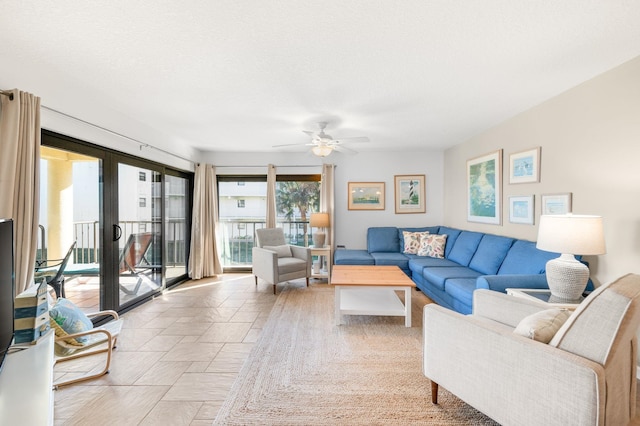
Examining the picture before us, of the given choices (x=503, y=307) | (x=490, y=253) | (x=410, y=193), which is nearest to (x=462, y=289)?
(x=490, y=253)

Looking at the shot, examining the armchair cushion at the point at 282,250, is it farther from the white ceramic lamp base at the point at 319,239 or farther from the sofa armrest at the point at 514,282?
the sofa armrest at the point at 514,282

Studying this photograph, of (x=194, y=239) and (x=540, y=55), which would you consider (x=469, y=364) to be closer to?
(x=540, y=55)

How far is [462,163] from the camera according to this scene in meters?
4.55

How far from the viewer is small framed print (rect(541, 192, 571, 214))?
261cm

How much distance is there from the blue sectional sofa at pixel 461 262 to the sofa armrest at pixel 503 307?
50 centimetres

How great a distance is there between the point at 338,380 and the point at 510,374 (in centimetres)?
114

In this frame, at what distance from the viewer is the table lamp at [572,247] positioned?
1986 mm

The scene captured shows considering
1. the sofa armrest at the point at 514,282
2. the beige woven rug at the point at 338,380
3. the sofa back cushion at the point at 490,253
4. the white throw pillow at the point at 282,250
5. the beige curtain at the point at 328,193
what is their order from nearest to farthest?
1. the beige woven rug at the point at 338,380
2. the sofa armrest at the point at 514,282
3. the sofa back cushion at the point at 490,253
4. the white throw pillow at the point at 282,250
5. the beige curtain at the point at 328,193

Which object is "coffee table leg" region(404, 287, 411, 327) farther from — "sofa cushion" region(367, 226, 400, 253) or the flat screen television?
the flat screen television

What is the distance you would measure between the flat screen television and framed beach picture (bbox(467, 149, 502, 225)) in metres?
4.44

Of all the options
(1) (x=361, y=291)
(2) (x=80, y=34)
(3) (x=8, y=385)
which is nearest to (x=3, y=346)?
(3) (x=8, y=385)

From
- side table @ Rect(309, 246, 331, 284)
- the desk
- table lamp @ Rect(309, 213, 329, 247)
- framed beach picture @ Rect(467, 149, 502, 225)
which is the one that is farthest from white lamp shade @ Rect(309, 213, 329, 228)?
the desk

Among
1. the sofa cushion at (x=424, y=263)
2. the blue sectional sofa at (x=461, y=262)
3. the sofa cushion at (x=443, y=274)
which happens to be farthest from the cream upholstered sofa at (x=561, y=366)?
the sofa cushion at (x=424, y=263)

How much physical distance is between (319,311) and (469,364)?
6.83 feet
